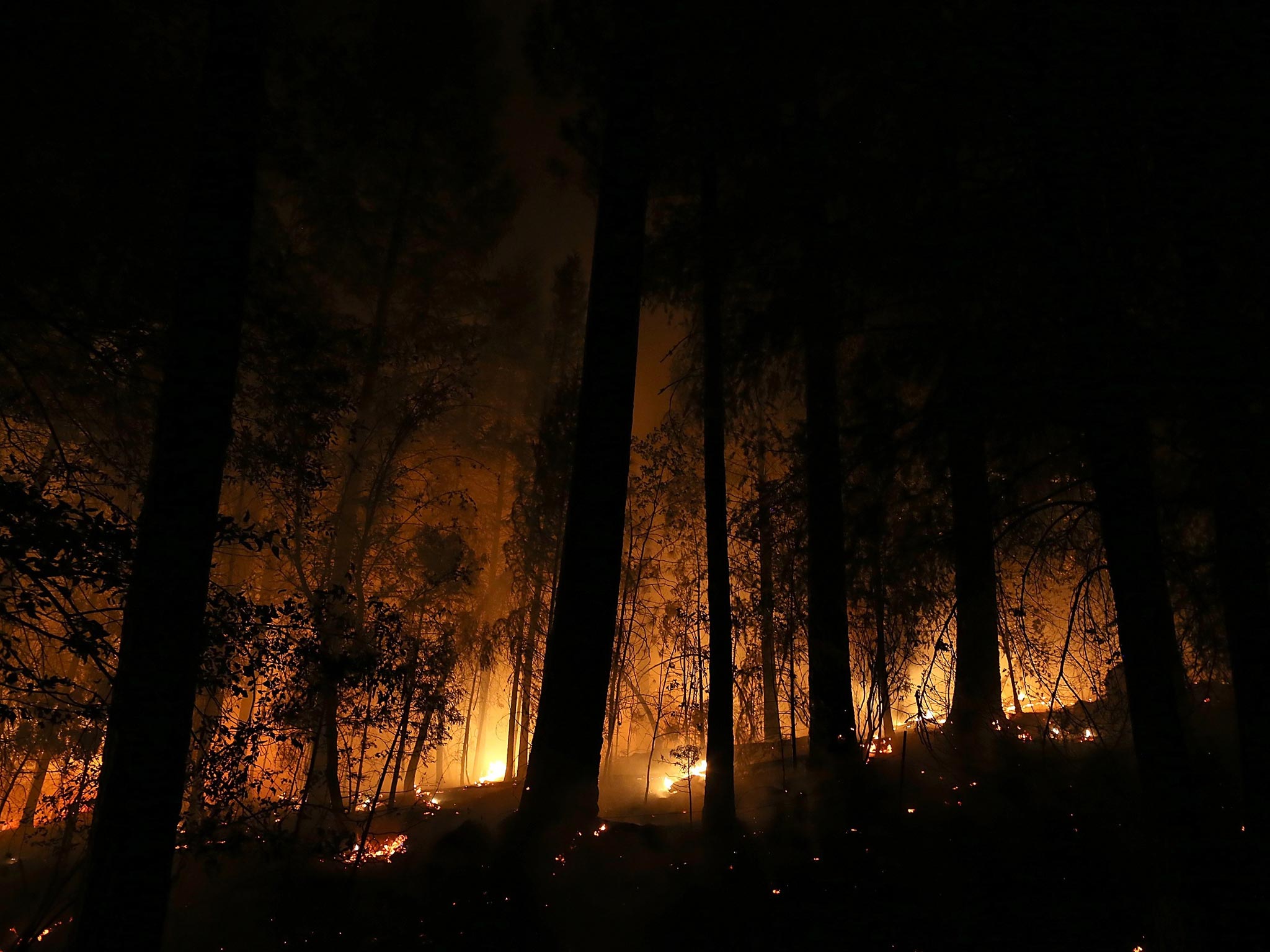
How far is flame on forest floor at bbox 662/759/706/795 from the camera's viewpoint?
11852mm

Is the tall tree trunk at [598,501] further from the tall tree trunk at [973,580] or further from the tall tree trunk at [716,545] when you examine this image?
the tall tree trunk at [973,580]

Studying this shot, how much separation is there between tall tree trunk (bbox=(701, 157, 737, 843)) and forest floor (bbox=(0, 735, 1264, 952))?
0.48 meters

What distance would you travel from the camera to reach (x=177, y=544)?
3.46 m

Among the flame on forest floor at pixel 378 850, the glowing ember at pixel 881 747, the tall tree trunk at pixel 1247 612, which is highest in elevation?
the tall tree trunk at pixel 1247 612

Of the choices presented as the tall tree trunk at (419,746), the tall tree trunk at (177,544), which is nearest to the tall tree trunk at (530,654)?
the tall tree trunk at (419,746)

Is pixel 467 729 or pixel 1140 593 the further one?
pixel 467 729

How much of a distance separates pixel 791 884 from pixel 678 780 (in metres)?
8.38

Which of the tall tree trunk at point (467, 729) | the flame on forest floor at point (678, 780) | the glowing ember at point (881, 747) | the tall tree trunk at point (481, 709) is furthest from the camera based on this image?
the tall tree trunk at point (481, 709)

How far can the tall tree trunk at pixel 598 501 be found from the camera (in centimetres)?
538

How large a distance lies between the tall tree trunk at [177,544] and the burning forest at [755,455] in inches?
0.8

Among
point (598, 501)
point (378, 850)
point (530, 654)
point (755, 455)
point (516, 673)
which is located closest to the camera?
point (598, 501)

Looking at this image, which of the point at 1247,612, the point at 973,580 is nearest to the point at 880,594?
the point at 973,580

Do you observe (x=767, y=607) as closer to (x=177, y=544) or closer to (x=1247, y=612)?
(x=1247, y=612)

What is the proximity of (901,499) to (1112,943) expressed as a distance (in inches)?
115
